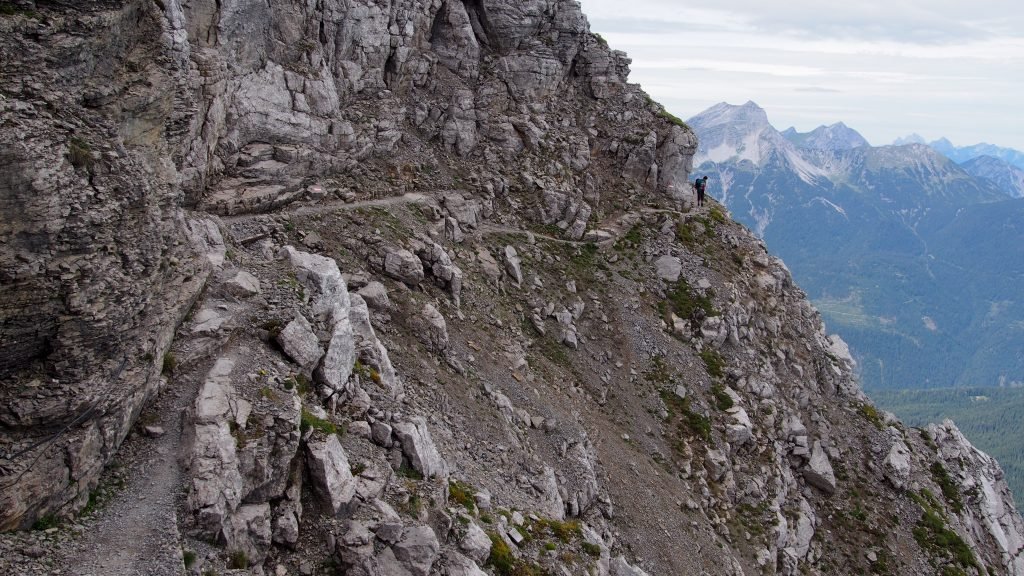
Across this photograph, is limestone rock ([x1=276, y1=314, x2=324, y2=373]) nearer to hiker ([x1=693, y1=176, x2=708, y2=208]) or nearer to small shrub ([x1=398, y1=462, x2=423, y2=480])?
small shrub ([x1=398, y1=462, x2=423, y2=480])

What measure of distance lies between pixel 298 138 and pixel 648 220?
3520 centimetres

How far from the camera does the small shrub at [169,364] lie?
78.9 feet

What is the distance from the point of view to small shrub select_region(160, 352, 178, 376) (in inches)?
Result: 947

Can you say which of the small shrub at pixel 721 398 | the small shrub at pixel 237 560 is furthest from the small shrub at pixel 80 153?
the small shrub at pixel 721 398

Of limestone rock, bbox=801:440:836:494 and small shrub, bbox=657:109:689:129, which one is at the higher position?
small shrub, bbox=657:109:689:129

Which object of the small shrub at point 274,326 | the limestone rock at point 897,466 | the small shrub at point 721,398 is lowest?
the limestone rock at point 897,466

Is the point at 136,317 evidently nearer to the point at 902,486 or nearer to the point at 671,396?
the point at 671,396

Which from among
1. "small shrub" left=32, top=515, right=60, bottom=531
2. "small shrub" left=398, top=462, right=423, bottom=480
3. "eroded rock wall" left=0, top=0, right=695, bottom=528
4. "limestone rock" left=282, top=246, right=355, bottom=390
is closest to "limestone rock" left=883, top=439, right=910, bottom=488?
"eroded rock wall" left=0, top=0, right=695, bottom=528

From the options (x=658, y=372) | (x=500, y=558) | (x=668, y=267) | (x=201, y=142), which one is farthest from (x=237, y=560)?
(x=668, y=267)

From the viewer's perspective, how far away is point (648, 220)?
2635 inches

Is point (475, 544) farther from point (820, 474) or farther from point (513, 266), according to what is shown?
point (820, 474)

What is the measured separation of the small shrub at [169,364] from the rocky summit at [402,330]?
0.37 feet

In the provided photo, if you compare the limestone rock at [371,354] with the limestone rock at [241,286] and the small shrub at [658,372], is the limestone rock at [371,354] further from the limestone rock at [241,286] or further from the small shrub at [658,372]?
the small shrub at [658,372]

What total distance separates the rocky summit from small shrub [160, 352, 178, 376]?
11cm
